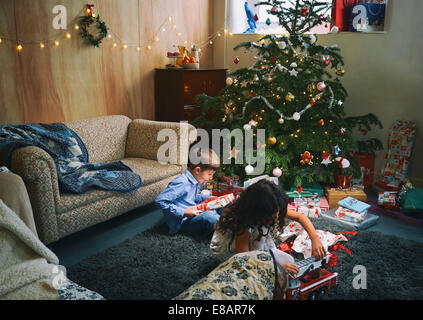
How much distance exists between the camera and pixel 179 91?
4.09 meters

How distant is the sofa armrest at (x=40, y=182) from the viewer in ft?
7.23

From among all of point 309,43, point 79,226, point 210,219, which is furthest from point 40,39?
point 309,43

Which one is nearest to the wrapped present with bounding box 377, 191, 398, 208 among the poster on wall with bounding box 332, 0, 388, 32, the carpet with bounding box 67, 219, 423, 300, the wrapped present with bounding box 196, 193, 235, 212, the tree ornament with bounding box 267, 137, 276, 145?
the carpet with bounding box 67, 219, 423, 300

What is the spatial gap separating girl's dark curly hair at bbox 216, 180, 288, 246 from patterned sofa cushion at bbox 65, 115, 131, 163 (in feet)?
5.40

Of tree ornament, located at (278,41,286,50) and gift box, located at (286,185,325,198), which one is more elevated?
tree ornament, located at (278,41,286,50)

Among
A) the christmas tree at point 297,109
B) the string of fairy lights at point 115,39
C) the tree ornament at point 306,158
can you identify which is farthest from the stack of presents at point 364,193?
the string of fairy lights at point 115,39

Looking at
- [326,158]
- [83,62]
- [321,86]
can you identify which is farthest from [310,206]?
[83,62]

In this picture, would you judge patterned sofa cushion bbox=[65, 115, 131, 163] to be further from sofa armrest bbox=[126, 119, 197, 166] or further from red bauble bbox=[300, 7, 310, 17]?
red bauble bbox=[300, 7, 310, 17]

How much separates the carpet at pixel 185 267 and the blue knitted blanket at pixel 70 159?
1.45ft

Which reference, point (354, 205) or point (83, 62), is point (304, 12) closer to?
point (354, 205)

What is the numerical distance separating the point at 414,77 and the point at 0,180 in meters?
3.68

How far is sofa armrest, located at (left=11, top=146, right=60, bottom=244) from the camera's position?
2.21m

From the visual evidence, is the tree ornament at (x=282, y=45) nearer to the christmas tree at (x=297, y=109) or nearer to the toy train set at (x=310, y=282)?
the christmas tree at (x=297, y=109)
